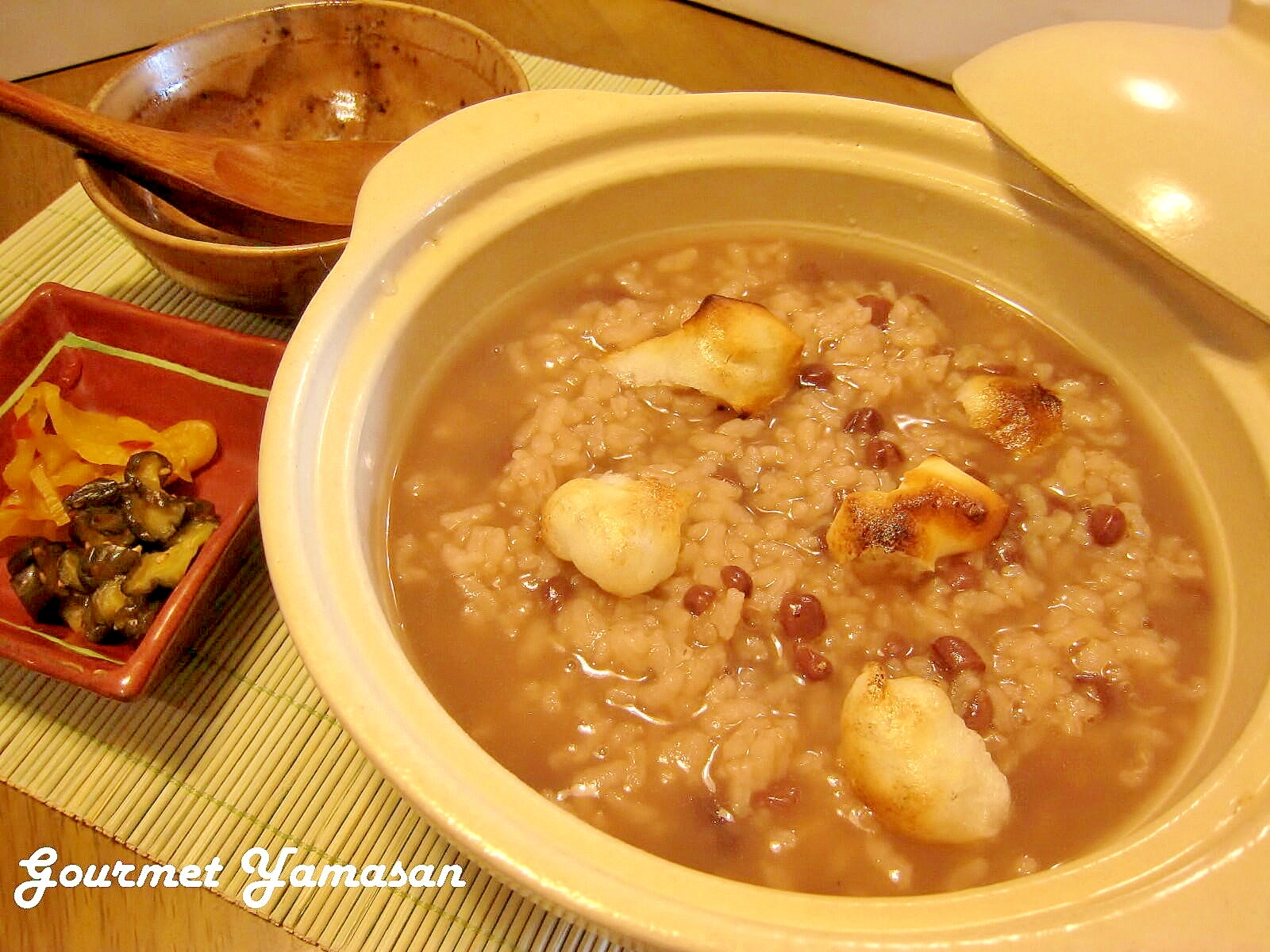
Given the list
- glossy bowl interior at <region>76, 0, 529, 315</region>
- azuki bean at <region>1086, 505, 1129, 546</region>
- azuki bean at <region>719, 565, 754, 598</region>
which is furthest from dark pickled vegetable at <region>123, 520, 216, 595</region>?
azuki bean at <region>1086, 505, 1129, 546</region>

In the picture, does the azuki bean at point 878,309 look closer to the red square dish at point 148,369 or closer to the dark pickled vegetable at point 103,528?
the red square dish at point 148,369

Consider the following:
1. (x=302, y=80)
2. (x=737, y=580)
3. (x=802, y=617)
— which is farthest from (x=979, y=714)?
(x=302, y=80)

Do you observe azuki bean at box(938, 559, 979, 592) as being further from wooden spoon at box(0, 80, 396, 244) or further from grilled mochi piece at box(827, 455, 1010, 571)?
wooden spoon at box(0, 80, 396, 244)

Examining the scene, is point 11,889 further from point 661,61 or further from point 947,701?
point 661,61

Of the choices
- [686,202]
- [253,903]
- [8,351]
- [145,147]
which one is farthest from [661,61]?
[253,903]

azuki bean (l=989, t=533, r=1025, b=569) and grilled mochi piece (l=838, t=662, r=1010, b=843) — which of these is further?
azuki bean (l=989, t=533, r=1025, b=569)

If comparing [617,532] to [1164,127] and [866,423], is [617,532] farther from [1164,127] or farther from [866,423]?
[1164,127]
